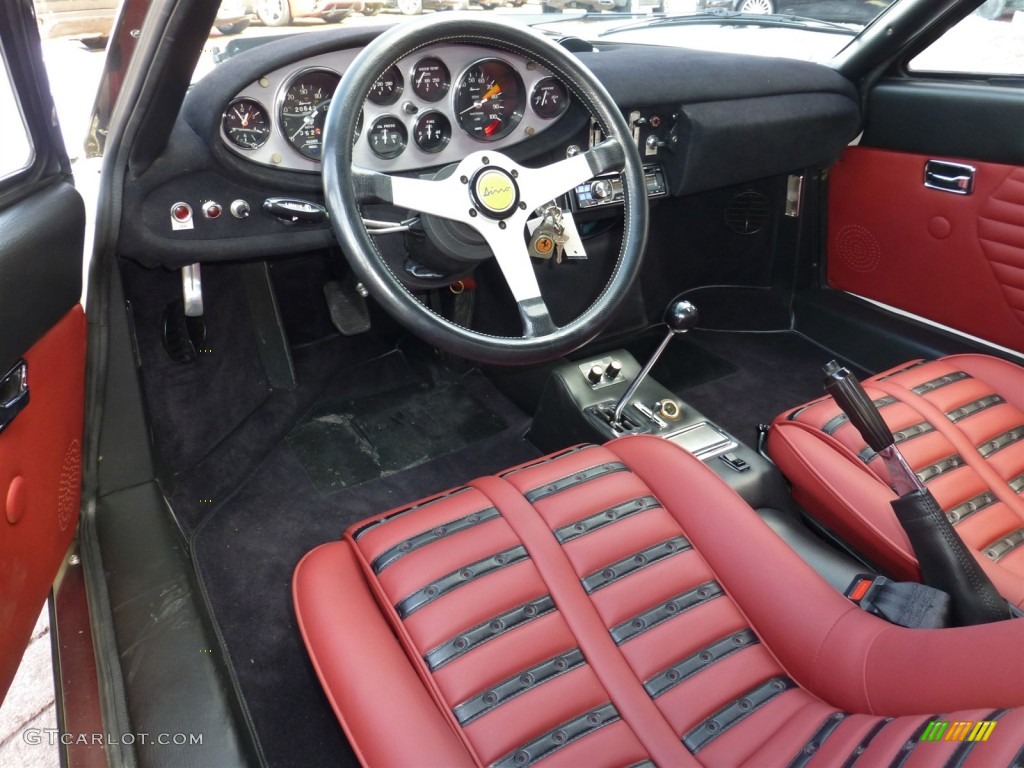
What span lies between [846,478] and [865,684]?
1.86 feet

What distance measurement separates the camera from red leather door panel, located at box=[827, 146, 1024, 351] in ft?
7.04

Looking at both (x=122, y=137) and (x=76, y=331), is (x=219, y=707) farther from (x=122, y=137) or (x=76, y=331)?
(x=122, y=137)

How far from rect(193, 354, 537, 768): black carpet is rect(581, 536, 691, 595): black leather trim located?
2.21 feet

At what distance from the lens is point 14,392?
117cm

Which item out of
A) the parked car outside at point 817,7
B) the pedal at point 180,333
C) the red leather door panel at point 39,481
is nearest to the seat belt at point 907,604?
the red leather door panel at point 39,481

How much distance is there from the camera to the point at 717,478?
4.50 feet

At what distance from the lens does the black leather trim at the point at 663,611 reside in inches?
45.2

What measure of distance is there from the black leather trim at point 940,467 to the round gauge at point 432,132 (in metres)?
1.25

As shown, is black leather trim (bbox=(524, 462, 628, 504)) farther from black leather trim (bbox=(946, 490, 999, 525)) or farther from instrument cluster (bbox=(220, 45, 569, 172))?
instrument cluster (bbox=(220, 45, 569, 172))

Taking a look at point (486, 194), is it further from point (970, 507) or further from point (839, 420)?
point (970, 507)

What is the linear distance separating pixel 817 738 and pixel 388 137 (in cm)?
142

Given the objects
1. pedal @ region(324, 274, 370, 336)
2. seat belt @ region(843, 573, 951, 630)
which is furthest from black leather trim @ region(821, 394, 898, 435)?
pedal @ region(324, 274, 370, 336)

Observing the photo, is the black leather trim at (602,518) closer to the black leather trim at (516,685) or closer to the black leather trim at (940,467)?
the black leather trim at (516,685)

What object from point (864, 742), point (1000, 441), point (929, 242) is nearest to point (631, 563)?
point (864, 742)
